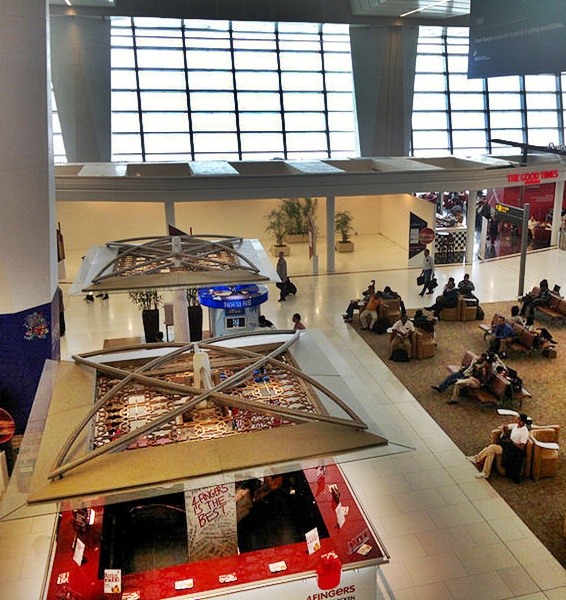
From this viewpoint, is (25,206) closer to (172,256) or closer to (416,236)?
(172,256)

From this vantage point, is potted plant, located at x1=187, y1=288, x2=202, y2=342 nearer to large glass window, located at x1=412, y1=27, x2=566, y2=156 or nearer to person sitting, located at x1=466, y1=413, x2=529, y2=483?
person sitting, located at x1=466, y1=413, x2=529, y2=483

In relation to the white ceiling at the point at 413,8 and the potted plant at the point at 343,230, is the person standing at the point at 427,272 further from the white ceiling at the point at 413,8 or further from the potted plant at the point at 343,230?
the white ceiling at the point at 413,8

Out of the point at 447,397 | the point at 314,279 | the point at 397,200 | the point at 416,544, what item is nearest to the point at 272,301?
the point at 314,279

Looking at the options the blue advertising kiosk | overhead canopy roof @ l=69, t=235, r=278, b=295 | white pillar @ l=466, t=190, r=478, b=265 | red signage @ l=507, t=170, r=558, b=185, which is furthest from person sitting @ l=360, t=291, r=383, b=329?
red signage @ l=507, t=170, r=558, b=185

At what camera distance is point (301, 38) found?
28.4 m

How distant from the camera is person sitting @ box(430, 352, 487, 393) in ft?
37.9

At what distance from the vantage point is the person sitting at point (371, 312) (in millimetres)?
15367

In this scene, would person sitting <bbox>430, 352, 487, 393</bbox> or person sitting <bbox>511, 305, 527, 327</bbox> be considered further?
person sitting <bbox>511, 305, 527, 327</bbox>

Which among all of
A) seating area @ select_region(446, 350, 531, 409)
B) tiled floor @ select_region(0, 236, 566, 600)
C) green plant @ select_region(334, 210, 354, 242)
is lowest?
tiled floor @ select_region(0, 236, 566, 600)

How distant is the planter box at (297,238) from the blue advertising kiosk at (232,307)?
11.3 m

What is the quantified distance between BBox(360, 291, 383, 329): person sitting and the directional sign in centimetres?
534

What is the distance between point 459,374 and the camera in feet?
38.3

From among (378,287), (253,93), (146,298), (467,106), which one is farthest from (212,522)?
(467,106)

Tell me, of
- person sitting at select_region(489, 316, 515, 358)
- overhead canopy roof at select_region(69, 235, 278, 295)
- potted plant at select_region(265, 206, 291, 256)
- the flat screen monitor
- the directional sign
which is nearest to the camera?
overhead canopy roof at select_region(69, 235, 278, 295)
